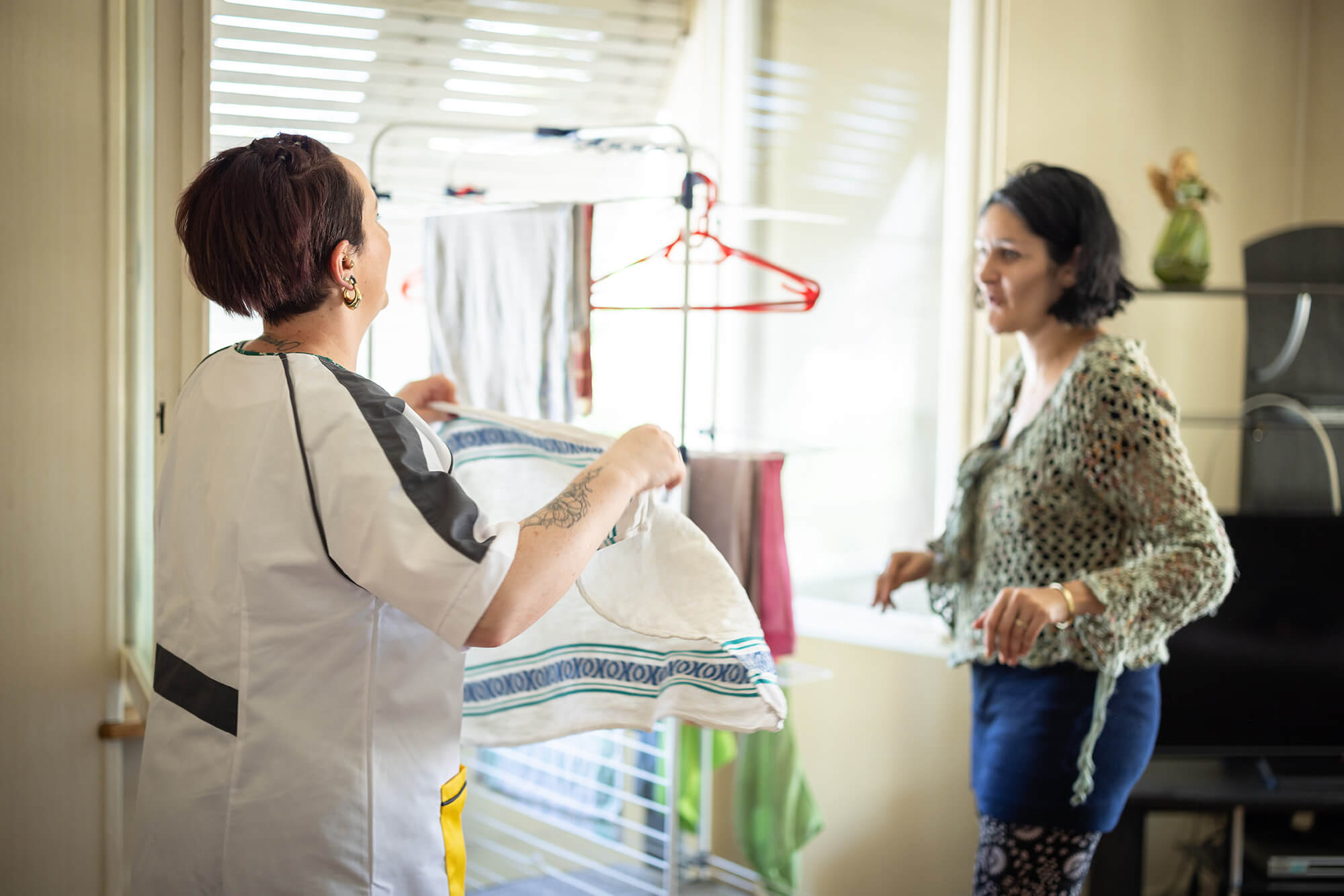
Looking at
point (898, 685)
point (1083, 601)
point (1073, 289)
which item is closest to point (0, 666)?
point (1083, 601)

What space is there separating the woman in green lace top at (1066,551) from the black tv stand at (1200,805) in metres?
0.63

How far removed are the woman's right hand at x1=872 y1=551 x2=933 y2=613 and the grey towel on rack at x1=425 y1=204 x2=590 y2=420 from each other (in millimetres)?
596

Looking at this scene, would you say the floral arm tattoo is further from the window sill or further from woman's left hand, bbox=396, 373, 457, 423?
the window sill

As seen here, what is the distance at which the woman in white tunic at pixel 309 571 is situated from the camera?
2.97 ft

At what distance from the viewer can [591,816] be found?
7.22 feet

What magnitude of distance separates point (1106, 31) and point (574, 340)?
5.29ft

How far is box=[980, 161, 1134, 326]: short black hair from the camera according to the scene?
1574 millimetres

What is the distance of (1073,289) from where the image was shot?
1591 mm

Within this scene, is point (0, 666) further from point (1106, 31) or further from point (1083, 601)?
point (1106, 31)

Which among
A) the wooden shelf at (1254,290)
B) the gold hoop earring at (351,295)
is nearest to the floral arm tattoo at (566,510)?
the gold hoop earring at (351,295)

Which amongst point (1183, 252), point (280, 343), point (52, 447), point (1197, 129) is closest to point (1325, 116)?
point (1197, 129)

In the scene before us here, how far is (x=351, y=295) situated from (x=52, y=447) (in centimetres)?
82

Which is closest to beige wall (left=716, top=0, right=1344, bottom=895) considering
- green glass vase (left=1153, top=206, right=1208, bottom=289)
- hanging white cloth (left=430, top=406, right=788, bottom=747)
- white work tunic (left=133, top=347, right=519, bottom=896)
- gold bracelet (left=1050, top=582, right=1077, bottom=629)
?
green glass vase (left=1153, top=206, right=1208, bottom=289)

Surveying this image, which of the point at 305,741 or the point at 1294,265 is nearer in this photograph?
the point at 305,741
